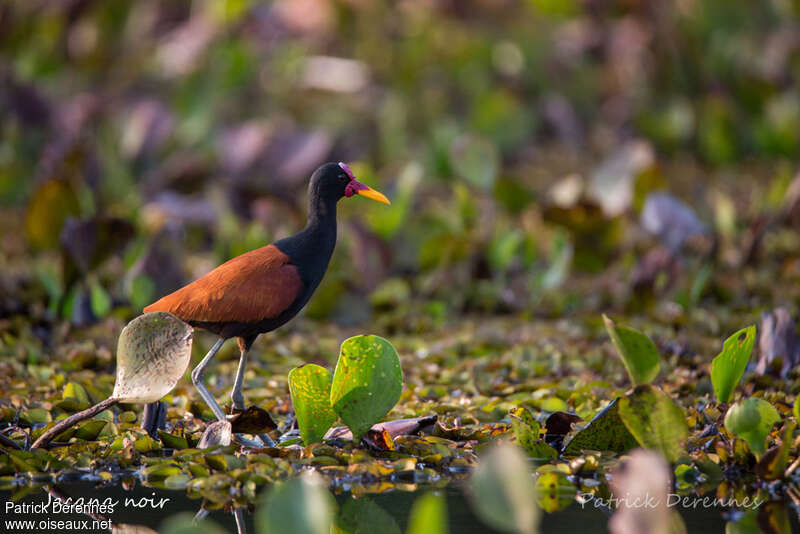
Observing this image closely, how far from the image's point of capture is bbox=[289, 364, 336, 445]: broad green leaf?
3504 millimetres

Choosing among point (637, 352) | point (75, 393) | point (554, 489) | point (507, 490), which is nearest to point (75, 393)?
point (75, 393)

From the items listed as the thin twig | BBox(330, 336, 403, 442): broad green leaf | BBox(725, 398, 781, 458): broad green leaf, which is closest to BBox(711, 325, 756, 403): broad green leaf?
BBox(725, 398, 781, 458): broad green leaf

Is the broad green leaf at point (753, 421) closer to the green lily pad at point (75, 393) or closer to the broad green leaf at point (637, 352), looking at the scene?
the broad green leaf at point (637, 352)

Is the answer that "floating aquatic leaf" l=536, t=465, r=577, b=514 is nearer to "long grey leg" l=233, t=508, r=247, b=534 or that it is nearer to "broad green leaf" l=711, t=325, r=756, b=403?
"broad green leaf" l=711, t=325, r=756, b=403

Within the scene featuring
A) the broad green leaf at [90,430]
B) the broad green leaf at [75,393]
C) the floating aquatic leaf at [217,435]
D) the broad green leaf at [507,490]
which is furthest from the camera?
the broad green leaf at [75,393]

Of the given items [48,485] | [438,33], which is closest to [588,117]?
[438,33]

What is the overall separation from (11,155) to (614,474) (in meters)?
5.46

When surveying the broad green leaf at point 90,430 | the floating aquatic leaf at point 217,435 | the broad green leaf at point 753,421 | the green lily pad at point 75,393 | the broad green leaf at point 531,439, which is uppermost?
the green lily pad at point 75,393

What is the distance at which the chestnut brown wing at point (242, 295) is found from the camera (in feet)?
12.0

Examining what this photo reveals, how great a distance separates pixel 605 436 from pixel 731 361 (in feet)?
1.49

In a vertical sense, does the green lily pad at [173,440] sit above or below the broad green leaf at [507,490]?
above

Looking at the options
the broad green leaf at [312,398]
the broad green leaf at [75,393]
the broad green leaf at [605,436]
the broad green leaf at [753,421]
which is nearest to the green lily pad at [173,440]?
the broad green leaf at [312,398]

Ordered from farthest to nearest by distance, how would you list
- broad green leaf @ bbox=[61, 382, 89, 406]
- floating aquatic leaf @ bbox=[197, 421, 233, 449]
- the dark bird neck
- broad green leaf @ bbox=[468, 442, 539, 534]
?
1. broad green leaf @ bbox=[61, 382, 89, 406]
2. the dark bird neck
3. floating aquatic leaf @ bbox=[197, 421, 233, 449]
4. broad green leaf @ bbox=[468, 442, 539, 534]

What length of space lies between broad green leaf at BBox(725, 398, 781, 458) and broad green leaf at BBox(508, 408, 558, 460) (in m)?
0.55
